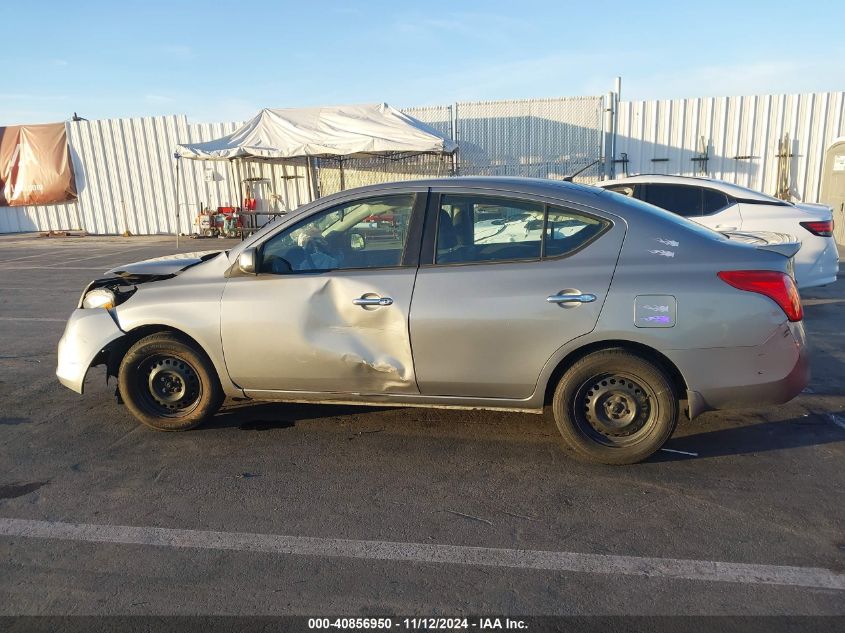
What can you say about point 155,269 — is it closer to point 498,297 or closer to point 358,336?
point 358,336

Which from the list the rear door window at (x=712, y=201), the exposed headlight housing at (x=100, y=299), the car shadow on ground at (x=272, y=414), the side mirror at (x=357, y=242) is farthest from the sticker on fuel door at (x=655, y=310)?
the rear door window at (x=712, y=201)

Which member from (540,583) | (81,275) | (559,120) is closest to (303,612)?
(540,583)

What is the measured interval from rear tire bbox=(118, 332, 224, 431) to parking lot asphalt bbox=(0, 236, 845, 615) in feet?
0.53

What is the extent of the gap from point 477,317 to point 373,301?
25.8 inches

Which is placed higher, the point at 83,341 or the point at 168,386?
the point at 83,341

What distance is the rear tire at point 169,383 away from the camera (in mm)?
4055

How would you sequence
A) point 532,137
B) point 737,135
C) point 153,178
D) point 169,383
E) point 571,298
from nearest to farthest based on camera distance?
1. point 571,298
2. point 169,383
3. point 737,135
4. point 532,137
5. point 153,178

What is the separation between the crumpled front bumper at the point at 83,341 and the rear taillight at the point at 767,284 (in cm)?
393

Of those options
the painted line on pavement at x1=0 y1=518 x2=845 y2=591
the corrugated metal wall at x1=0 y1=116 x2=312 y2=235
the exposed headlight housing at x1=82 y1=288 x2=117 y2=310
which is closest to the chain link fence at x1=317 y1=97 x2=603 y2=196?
the corrugated metal wall at x1=0 y1=116 x2=312 y2=235

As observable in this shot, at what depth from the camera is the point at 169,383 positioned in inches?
164

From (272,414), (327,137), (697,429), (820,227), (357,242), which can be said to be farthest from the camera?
(327,137)

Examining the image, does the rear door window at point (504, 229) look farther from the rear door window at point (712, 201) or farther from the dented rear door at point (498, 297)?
the rear door window at point (712, 201)

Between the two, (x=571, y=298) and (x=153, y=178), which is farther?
(x=153, y=178)

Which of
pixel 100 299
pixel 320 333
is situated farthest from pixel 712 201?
pixel 100 299
